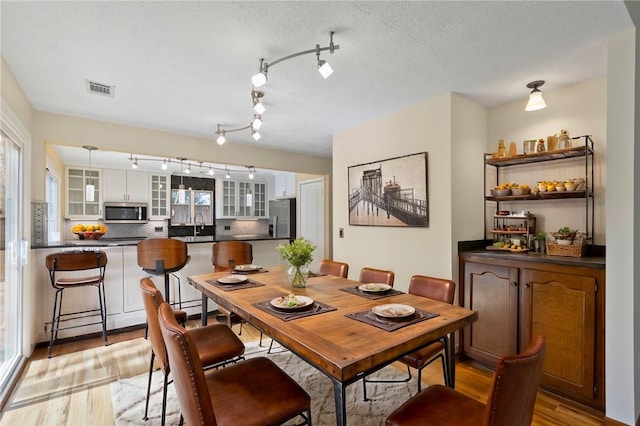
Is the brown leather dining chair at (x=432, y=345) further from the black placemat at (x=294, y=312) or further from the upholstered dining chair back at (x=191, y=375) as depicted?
the upholstered dining chair back at (x=191, y=375)

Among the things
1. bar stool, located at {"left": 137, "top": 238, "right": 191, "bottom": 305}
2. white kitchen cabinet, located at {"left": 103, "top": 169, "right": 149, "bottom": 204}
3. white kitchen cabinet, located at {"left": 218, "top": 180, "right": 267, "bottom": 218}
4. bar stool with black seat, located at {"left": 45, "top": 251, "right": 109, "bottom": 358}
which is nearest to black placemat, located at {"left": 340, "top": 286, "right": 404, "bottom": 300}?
bar stool, located at {"left": 137, "top": 238, "right": 191, "bottom": 305}

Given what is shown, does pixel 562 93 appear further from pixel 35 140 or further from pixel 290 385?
pixel 35 140

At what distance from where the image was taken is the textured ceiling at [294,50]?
1657mm

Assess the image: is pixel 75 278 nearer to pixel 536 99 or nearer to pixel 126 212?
pixel 126 212

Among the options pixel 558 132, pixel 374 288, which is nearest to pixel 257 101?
pixel 374 288

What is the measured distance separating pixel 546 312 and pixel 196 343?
8.04 feet

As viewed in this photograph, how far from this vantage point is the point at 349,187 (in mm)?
3836

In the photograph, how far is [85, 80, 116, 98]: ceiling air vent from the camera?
2504 mm

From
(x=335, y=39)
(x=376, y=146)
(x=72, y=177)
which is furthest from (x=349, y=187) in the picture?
(x=72, y=177)

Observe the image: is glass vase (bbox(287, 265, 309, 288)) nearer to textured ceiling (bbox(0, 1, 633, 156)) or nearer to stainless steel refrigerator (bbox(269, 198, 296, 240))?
textured ceiling (bbox(0, 1, 633, 156))

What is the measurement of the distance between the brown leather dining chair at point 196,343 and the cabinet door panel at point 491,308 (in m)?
1.96

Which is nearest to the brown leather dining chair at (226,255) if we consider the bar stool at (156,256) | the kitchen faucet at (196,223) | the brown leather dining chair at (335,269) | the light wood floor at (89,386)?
the bar stool at (156,256)

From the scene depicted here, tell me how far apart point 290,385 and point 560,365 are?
1.97m

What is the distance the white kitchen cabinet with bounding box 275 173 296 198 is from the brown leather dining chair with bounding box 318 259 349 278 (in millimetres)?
3718
